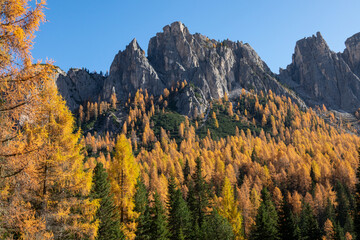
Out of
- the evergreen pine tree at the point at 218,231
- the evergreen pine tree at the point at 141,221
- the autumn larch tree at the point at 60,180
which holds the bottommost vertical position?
the evergreen pine tree at the point at 218,231

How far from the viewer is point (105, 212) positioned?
61.4 ft

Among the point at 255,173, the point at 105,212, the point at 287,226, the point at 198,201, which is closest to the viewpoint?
the point at 105,212

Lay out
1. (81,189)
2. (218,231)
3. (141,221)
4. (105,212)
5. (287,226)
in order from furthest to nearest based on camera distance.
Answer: (218,231) < (287,226) < (141,221) < (105,212) < (81,189)

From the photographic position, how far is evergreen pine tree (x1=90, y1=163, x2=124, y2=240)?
18.2m

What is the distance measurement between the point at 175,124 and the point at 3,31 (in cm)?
16501

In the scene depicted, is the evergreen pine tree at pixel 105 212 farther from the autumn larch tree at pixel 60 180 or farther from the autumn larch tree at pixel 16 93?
the autumn larch tree at pixel 16 93

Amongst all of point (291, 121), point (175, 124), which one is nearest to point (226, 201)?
point (175, 124)

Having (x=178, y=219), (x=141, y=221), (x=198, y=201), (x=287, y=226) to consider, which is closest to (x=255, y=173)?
(x=198, y=201)

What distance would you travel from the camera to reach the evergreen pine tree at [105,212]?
1825cm

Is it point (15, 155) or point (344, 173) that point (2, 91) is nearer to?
point (15, 155)

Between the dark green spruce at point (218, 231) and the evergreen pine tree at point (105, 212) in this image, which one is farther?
the dark green spruce at point (218, 231)

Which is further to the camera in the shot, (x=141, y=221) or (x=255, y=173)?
(x=255, y=173)

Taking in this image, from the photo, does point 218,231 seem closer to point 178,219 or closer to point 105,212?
point 178,219

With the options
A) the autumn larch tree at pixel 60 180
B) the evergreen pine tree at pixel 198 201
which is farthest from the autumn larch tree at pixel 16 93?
the evergreen pine tree at pixel 198 201
